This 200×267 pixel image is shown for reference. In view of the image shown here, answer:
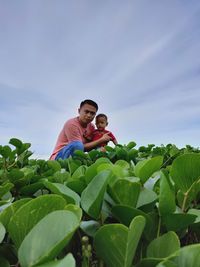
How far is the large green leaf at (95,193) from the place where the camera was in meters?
0.63

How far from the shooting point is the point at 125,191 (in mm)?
696

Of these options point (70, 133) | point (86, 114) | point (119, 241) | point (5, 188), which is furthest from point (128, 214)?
point (86, 114)

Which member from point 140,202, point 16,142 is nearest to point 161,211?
point 140,202

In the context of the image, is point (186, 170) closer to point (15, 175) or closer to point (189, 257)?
point (189, 257)

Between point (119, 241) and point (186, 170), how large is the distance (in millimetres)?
285

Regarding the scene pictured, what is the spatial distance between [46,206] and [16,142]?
1.39 meters

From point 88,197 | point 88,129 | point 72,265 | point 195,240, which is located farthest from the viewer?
point 88,129

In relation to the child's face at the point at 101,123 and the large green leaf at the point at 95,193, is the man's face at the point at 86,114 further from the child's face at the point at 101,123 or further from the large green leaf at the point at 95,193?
the large green leaf at the point at 95,193

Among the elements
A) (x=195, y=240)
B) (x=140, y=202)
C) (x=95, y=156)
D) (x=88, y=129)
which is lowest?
(x=195, y=240)

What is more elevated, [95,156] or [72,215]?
[95,156]

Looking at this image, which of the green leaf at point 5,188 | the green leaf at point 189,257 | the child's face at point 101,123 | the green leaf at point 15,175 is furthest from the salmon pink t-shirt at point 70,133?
the green leaf at point 189,257

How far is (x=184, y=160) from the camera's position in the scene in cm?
72

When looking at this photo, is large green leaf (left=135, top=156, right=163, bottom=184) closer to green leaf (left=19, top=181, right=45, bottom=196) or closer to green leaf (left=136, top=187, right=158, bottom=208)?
green leaf (left=136, top=187, right=158, bottom=208)

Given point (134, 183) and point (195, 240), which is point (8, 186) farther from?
point (195, 240)
